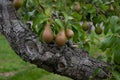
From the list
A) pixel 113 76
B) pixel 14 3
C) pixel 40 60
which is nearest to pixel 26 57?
pixel 40 60

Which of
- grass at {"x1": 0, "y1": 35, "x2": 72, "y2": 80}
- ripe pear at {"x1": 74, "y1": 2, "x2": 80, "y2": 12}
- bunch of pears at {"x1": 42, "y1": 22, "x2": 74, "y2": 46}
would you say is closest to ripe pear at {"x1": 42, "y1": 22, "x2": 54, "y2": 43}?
bunch of pears at {"x1": 42, "y1": 22, "x2": 74, "y2": 46}

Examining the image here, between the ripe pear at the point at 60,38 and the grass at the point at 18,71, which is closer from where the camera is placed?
the ripe pear at the point at 60,38

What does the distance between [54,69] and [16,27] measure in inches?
11.0

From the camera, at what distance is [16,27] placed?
1.93 metres

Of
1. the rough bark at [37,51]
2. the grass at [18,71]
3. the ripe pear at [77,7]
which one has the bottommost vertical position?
the grass at [18,71]

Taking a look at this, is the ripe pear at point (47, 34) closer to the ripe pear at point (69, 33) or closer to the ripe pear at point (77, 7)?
the ripe pear at point (69, 33)

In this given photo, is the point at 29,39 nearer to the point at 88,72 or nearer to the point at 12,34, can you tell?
the point at 12,34

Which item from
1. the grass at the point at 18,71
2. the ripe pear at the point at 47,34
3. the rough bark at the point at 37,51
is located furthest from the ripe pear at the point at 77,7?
the grass at the point at 18,71

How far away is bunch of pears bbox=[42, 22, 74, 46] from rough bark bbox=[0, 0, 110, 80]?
0.07m

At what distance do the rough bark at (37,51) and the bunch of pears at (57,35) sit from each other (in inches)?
2.8

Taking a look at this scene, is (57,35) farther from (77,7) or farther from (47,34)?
(77,7)

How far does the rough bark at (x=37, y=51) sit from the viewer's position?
1.92m

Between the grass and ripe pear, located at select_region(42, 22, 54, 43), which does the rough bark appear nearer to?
ripe pear, located at select_region(42, 22, 54, 43)

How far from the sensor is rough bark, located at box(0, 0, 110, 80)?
192 cm
